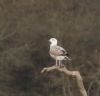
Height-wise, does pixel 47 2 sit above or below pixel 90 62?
above

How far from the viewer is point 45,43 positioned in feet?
53.6

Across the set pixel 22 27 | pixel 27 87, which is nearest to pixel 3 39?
pixel 22 27

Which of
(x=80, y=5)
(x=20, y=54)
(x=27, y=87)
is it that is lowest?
(x=27, y=87)

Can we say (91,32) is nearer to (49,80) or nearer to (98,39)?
(98,39)

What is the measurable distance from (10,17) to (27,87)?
6.23 ft

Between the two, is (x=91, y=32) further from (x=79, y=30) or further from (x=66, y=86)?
(x=66, y=86)

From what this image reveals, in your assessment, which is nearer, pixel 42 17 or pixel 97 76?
pixel 97 76

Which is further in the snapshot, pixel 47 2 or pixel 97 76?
pixel 47 2

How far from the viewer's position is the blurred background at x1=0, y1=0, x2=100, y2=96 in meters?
15.6

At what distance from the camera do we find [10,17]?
15914 mm

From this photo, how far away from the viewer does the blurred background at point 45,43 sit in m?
15.6

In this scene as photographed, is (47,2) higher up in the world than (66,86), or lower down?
higher up

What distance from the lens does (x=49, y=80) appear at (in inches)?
646

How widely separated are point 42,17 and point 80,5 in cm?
102
